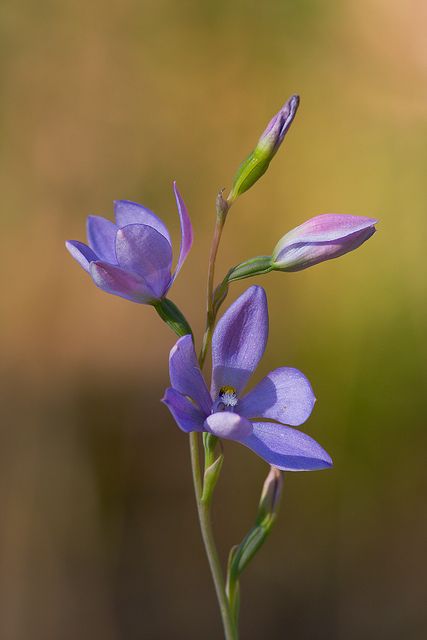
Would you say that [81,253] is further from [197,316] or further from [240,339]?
[197,316]

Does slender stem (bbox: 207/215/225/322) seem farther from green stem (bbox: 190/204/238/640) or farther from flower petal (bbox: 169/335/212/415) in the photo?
flower petal (bbox: 169/335/212/415)

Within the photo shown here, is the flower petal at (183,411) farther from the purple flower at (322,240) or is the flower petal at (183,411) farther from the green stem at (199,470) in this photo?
the purple flower at (322,240)

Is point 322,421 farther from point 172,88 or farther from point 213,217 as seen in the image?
point 172,88

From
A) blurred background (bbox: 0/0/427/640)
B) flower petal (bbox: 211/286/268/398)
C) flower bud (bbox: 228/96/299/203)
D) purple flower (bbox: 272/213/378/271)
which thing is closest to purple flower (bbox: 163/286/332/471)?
flower petal (bbox: 211/286/268/398)

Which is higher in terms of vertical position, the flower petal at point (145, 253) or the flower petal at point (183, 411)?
the flower petal at point (145, 253)

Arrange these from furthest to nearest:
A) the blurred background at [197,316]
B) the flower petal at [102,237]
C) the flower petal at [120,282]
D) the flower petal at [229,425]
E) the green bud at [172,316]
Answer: the blurred background at [197,316]
the flower petal at [102,237]
the green bud at [172,316]
the flower petal at [120,282]
the flower petal at [229,425]

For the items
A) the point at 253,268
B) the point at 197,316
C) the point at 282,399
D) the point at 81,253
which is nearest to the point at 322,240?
the point at 253,268

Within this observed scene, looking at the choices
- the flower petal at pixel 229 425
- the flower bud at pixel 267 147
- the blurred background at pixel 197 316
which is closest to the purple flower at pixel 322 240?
the flower bud at pixel 267 147
